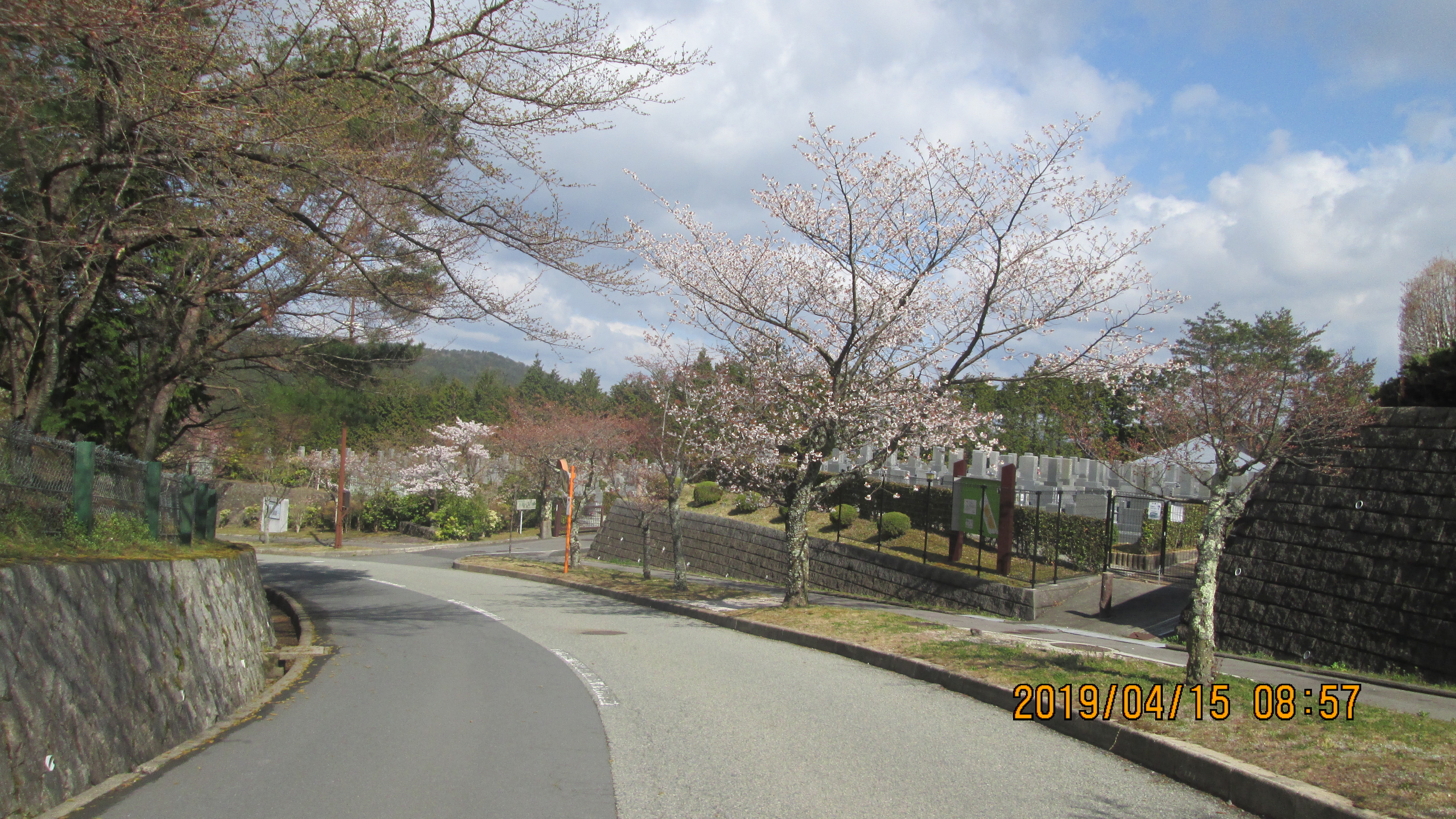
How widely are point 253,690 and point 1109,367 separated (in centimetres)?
1258

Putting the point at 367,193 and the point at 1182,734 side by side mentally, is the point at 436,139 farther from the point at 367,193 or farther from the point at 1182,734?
the point at 1182,734

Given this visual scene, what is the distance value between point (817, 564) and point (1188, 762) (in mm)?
16066

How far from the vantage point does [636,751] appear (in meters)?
6.16

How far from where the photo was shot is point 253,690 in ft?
26.9

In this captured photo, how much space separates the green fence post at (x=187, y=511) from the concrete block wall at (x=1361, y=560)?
45.9 ft

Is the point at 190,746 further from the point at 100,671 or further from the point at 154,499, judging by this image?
the point at 154,499

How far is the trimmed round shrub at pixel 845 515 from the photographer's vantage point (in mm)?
21812

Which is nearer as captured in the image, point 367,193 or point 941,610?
point 367,193

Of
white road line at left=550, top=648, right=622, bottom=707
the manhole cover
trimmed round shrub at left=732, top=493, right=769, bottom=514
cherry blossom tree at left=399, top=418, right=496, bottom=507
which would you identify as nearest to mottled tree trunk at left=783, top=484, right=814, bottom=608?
the manhole cover

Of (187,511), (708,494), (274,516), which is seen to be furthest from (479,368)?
(187,511)

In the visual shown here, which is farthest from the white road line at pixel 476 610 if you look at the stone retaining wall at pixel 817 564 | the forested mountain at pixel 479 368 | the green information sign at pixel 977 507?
the forested mountain at pixel 479 368

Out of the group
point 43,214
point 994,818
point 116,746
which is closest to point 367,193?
point 43,214

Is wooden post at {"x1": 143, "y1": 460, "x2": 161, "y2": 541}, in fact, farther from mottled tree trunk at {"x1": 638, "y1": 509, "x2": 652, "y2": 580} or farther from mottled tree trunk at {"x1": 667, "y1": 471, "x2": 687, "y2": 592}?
mottled tree trunk at {"x1": 638, "y1": 509, "x2": 652, "y2": 580}

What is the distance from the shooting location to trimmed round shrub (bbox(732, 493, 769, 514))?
1052 inches
